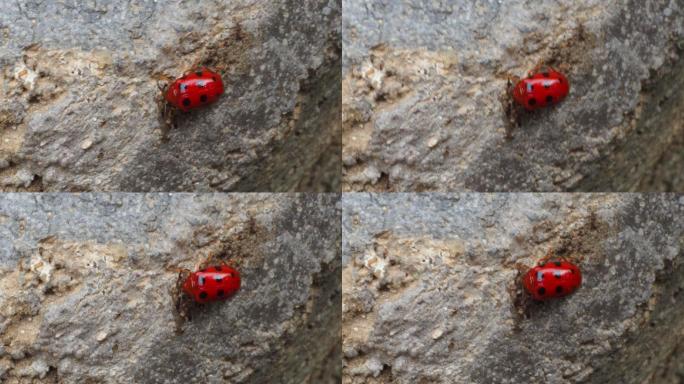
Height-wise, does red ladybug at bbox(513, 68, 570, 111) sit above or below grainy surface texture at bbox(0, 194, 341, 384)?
above

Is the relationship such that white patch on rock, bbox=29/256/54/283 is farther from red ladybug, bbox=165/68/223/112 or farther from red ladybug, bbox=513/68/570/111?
red ladybug, bbox=513/68/570/111

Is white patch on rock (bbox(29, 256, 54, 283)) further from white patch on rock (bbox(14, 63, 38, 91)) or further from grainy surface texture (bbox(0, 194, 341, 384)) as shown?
white patch on rock (bbox(14, 63, 38, 91))

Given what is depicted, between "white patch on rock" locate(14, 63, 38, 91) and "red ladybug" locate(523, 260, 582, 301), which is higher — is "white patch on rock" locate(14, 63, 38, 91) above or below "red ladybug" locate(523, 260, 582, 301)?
above

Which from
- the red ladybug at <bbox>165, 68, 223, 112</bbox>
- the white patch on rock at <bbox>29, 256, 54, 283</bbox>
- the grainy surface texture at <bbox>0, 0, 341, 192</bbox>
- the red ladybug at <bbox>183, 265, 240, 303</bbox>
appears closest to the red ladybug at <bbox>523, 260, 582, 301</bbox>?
the grainy surface texture at <bbox>0, 0, 341, 192</bbox>

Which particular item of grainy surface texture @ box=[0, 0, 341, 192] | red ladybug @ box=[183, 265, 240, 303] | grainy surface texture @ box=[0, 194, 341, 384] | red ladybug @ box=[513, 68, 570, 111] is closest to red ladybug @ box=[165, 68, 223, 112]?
grainy surface texture @ box=[0, 0, 341, 192]
